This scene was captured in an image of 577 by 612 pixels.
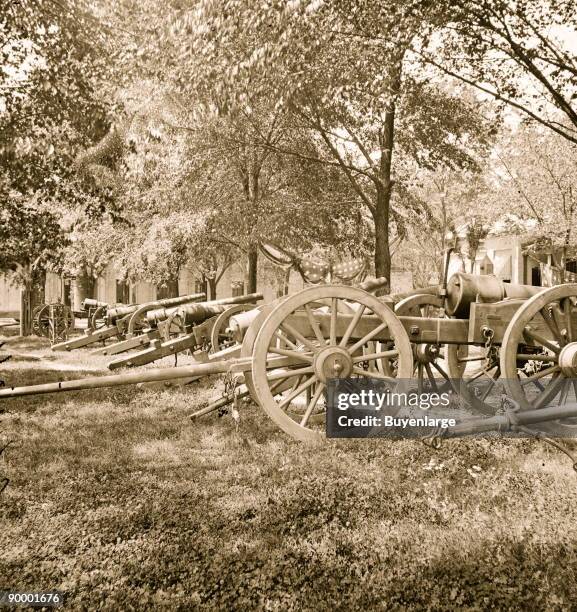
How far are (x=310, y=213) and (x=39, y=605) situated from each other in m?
12.3

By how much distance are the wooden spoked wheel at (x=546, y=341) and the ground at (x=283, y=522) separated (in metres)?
0.48

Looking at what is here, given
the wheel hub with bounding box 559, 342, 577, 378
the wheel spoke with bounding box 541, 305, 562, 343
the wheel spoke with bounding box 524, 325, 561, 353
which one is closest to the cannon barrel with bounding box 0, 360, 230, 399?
the wheel spoke with bounding box 524, 325, 561, 353

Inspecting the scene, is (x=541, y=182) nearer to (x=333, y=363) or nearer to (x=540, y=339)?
(x=540, y=339)

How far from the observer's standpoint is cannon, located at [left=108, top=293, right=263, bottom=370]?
8641mm

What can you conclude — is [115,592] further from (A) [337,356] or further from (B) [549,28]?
(B) [549,28]

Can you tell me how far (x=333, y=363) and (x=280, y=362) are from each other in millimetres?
449

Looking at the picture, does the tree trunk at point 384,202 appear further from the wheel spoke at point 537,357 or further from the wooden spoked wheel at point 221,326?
the wheel spoke at point 537,357

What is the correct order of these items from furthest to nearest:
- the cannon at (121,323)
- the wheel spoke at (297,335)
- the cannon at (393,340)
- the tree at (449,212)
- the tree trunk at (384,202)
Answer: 1. the tree at (449,212)
2. the cannon at (121,323)
3. the tree trunk at (384,202)
4. the wheel spoke at (297,335)
5. the cannon at (393,340)

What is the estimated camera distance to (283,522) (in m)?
3.43

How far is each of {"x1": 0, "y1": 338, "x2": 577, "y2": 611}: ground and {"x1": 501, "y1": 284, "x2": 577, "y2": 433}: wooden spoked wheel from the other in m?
0.48

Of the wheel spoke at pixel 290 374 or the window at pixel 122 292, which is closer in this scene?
the wheel spoke at pixel 290 374

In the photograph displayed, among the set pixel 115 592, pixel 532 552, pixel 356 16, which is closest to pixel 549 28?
pixel 356 16

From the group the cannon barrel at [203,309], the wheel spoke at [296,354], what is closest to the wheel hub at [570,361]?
the wheel spoke at [296,354]

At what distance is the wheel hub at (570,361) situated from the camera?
4.68m
